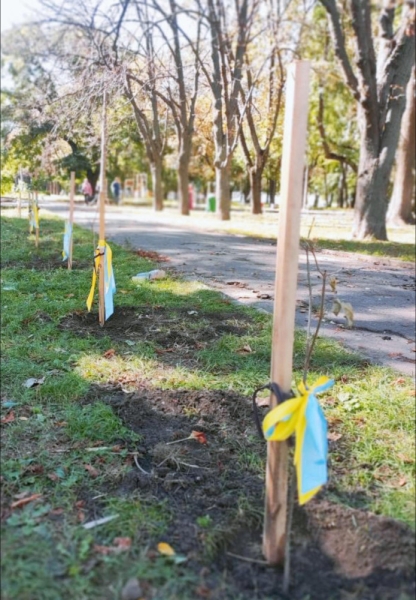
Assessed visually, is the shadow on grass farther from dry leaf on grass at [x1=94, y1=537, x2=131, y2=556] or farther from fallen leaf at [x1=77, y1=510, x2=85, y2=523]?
dry leaf on grass at [x1=94, y1=537, x2=131, y2=556]

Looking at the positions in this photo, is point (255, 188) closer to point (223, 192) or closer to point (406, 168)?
point (223, 192)

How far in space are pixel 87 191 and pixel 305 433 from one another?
24.1 meters

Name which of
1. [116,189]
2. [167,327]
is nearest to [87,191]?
[116,189]

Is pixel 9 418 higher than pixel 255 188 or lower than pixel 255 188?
lower

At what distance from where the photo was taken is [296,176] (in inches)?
78.5

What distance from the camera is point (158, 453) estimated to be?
2.93 meters

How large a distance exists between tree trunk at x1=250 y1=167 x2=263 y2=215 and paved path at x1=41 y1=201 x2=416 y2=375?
1010cm

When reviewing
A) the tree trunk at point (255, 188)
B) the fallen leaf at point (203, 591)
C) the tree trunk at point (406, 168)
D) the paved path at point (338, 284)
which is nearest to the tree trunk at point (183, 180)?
the tree trunk at point (255, 188)

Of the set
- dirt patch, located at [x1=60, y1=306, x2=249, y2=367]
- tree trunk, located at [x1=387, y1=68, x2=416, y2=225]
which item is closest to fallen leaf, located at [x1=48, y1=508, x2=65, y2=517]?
dirt patch, located at [x1=60, y1=306, x2=249, y2=367]

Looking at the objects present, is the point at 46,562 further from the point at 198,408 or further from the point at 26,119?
the point at 26,119

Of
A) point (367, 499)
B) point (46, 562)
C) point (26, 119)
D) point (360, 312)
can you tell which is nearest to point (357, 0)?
point (26, 119)

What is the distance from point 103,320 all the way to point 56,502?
2.64 meters

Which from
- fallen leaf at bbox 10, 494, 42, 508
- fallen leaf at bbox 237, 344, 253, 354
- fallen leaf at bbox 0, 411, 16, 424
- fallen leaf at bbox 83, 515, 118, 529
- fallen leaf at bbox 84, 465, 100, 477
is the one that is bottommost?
fallen leaf at bbox 83, 515, 118, 529

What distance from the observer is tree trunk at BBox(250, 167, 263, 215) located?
2236 cm
